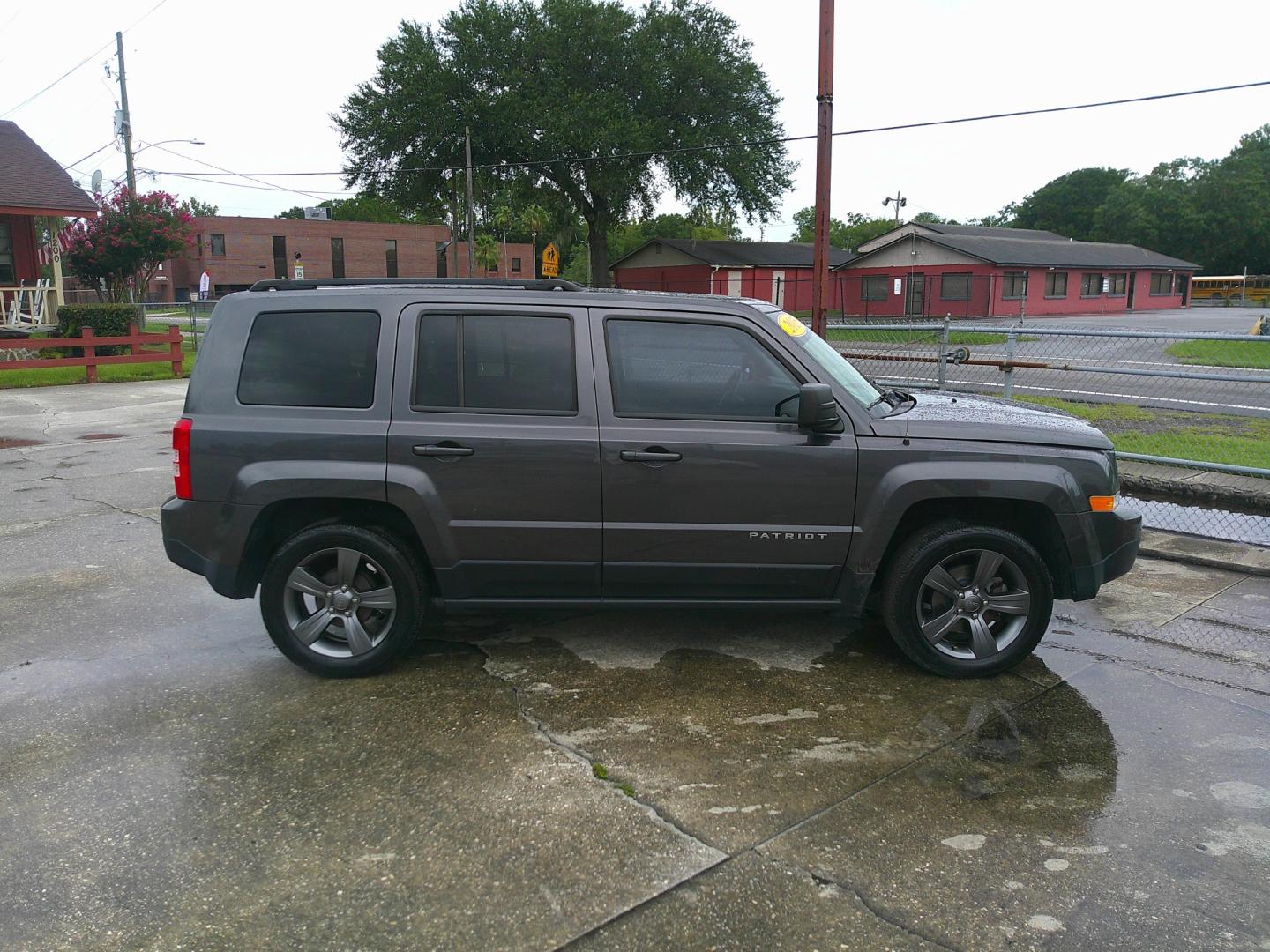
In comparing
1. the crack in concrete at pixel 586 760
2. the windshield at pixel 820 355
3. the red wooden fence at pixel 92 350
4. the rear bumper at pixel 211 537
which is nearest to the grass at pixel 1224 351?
the windshield at pixel 820 355

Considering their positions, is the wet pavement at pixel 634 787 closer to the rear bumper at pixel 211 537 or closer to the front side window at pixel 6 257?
the rear bumper at pixel 211 537

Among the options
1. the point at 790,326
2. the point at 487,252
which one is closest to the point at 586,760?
the point at 790,326

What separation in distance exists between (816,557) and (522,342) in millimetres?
1729

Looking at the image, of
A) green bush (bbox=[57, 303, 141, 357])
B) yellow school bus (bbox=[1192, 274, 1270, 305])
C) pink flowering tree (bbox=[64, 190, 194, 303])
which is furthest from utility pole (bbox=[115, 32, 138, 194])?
yellow school bus (bbox=[1192, 274, 1270, 305])

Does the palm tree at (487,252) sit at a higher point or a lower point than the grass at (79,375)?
higher

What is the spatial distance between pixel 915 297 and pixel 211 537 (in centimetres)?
4593

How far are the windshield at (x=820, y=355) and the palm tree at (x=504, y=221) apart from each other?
65677 mm

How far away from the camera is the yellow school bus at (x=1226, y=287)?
66625 millimetres

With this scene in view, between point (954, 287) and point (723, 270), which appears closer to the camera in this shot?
point (954, 287)

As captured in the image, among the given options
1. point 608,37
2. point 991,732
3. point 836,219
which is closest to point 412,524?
point 991,732

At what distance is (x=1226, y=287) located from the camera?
71.5 metres

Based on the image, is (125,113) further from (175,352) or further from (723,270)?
(723,270)

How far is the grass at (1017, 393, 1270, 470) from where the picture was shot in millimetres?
9648

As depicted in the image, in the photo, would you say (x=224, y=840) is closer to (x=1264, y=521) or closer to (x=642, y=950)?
(x=642, y=950)
